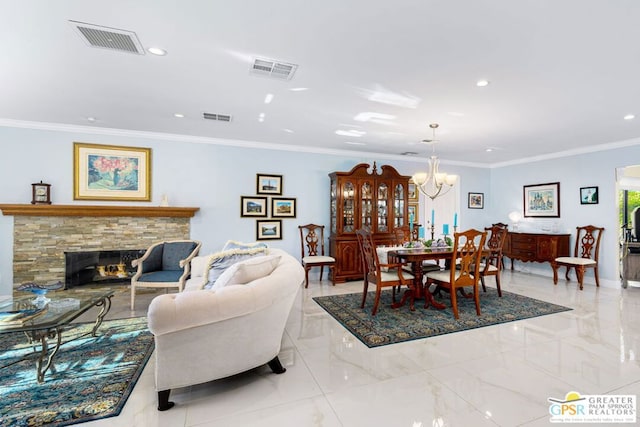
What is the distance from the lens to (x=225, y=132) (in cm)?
472

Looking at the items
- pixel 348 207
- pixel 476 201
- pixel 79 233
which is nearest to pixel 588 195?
pixel 476 201

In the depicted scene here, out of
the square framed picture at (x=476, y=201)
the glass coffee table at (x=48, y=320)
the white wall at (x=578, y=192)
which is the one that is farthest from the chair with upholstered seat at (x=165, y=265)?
the white wall at (x=578, y=192)

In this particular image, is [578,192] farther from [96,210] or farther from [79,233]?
[79,233]

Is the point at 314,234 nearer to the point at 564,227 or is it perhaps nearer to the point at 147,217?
the point at 147,217

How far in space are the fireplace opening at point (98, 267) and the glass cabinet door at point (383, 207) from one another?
13.3ft

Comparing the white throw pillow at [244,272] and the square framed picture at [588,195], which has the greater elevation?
the square framed picture at [588,195]

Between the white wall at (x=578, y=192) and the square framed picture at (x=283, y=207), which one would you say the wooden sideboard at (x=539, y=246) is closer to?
the white wall at (x=578, y=192)

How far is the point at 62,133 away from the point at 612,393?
658 cm

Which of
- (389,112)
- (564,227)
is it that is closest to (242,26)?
(389,112)

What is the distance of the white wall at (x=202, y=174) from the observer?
167 inches

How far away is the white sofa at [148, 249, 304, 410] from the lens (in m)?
1.77

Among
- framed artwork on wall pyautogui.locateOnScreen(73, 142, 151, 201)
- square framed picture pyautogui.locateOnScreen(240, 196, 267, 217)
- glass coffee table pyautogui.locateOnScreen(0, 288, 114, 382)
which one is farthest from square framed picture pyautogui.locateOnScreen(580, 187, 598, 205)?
framed artwork on wall pyautogui.locateOnScreen(73, 142, 151, 201)

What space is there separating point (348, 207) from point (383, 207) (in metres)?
0.71

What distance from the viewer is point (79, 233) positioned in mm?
4414
